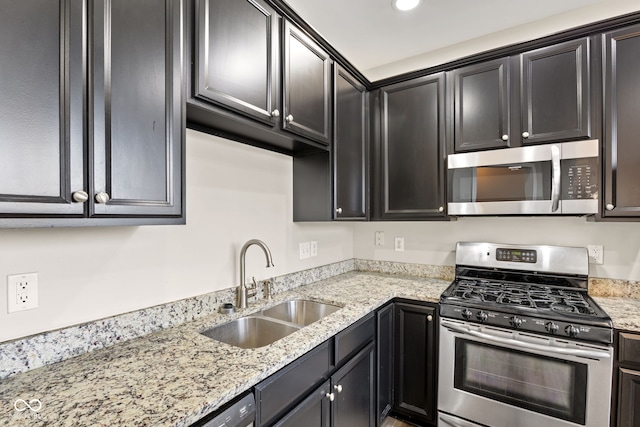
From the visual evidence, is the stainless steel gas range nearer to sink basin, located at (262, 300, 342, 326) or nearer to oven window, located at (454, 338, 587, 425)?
oven window, located at (454, 338, 587, 425)

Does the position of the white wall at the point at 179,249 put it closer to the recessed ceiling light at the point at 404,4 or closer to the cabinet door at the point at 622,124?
the recessed ceiling light at the point at 404,4

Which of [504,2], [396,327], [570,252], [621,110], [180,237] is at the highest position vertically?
[504,2]

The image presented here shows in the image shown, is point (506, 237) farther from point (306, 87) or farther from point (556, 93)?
point (306, 87)

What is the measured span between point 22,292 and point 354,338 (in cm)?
135

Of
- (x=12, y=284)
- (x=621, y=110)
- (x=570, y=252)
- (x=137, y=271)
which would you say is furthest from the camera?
(x=570, y=252)

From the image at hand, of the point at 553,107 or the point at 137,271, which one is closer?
the point at 137,271

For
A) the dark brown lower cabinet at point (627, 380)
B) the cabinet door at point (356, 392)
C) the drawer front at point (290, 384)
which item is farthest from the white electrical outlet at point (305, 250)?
the dark brown lower cabinet at point (627, 380)

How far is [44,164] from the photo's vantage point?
775 millimetres

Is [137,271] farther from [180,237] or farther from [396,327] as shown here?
[396,327]

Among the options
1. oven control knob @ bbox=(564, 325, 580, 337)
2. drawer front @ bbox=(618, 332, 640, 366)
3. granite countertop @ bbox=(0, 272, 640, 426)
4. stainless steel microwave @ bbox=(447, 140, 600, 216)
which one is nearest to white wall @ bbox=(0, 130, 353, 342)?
granite countertop @ bbox=(0, 272, 640, 426)

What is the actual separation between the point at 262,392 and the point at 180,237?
0.80 meters

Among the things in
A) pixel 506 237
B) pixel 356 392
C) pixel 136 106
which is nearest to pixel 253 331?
pixel 356 392

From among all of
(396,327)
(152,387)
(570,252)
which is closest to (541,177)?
(570,252)

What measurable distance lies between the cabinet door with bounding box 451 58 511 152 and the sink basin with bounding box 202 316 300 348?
1625 mm
